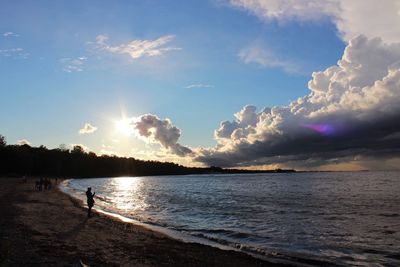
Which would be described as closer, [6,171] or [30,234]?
[30,234]

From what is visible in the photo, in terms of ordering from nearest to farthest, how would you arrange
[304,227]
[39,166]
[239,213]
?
[304,227], [239,213], [39,166]

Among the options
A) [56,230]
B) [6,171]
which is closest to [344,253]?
[56,230]

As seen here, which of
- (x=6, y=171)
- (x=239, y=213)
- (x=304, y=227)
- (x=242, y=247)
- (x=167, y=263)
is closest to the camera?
(x=167, y=263)

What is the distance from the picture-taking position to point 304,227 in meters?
31.0

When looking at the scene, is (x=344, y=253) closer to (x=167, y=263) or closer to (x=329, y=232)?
(x=329, y=232)

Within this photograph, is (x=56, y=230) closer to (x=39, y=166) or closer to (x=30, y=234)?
(x=30, y=234)

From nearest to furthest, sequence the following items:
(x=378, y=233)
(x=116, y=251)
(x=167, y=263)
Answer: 1. (x=167, y=263)
2. (x=116, y=251)
3. (x=378, y=233)

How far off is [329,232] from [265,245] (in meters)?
7.22

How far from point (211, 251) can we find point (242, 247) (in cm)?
294

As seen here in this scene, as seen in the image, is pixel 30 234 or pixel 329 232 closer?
pixel 30 234

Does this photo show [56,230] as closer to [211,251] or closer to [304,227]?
[211,251]

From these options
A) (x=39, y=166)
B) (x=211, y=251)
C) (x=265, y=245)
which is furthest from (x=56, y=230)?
(x=39, y=166)

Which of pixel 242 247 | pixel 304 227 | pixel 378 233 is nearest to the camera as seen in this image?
pixel 242 247

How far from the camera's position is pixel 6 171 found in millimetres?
148125
